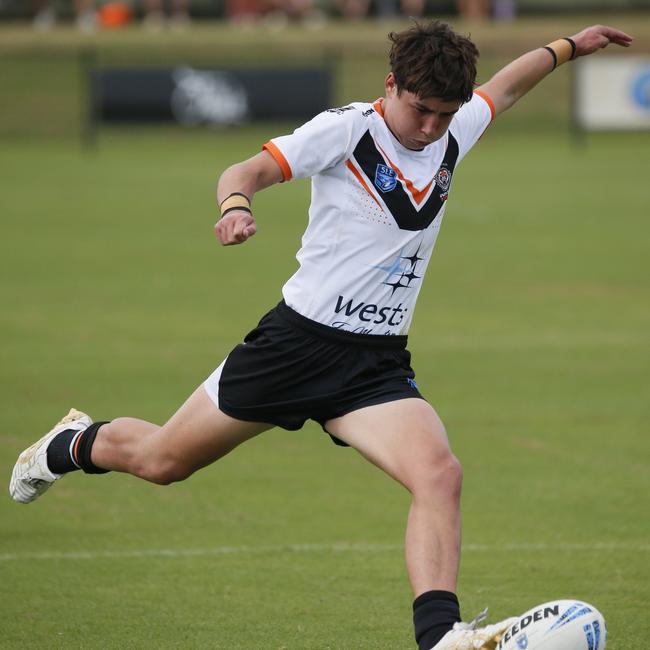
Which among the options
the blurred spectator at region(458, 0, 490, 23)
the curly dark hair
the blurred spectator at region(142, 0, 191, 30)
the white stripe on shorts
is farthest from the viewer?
the blurred spectator at region(142, 0, 191, 30)

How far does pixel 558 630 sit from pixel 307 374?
1.49 meters

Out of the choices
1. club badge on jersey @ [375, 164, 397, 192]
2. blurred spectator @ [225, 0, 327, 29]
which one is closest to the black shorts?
club badge on jersey @ [375, 164, 397, 192]

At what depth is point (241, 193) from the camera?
5.37 m

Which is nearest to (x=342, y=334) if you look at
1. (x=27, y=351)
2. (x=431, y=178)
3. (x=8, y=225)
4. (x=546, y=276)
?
(x=431, y=178)

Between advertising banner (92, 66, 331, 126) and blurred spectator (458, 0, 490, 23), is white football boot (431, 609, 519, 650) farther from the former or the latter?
blurred spectator (458, 0, 490, 23)

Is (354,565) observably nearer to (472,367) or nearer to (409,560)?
(409,560)

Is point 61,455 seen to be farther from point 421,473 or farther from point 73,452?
point 421,473

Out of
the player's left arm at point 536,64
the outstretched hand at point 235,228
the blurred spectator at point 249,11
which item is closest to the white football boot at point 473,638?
the outstretched hand at point 235,228

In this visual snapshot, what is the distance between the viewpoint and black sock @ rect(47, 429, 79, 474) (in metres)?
6.62

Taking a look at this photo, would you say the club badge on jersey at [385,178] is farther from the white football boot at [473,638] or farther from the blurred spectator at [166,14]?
the blurred spectator at [166,14]

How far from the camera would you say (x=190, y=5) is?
42.1m

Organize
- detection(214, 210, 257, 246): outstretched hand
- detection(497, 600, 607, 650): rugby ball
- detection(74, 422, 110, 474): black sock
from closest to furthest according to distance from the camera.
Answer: detection(497, 600, 607, 650): rugby ball < detection(214, 210, 257, 246): outstretched hand < detection(74, 422, 110, 474): black sock

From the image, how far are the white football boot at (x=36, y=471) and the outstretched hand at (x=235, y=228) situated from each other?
1.95 meters

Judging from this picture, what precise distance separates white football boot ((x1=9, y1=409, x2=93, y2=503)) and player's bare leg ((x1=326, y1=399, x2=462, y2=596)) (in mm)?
1641
